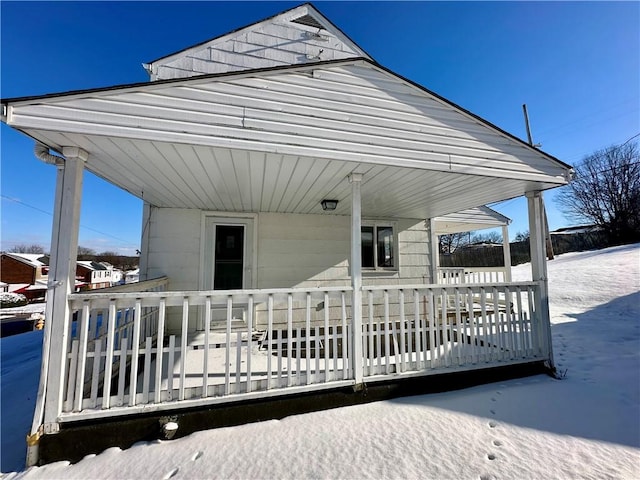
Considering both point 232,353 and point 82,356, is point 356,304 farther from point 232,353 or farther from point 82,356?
point 82,356

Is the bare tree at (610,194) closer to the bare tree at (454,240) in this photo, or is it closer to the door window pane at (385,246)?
the bare tree at (454,240)

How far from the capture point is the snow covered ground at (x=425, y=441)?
6.52 ft

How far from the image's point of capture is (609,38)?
5.56 m

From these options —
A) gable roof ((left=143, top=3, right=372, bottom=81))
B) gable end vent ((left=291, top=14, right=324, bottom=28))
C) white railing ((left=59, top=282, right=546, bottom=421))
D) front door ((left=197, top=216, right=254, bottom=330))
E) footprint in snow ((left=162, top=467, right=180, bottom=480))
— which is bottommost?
footprint in snow ((left=162, top=467, right=180, bottom=480))

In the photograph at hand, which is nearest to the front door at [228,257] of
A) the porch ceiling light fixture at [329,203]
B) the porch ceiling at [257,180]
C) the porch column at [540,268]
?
the porch ceiling at [257,180]

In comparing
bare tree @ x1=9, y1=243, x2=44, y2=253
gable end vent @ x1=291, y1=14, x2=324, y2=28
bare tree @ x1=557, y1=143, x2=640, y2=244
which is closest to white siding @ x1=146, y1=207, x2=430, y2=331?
gable end vent @ x1=291, y1=14, x2=324, y2=28

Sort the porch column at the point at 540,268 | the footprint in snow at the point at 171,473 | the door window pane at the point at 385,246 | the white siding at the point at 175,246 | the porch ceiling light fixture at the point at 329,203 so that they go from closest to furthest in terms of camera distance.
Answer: the footprint in snow at the point at 171,473
the porch column at the point at 540,268
the porch ceiling light fixture at the point at 329,203
the white siding at the point at 175,246
the door window pane at the point at 385,246

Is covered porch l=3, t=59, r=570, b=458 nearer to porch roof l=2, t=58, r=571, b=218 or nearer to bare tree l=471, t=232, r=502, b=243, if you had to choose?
porch roof l=2, t=58, r=571, b=218

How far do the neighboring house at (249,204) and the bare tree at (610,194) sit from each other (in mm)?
21275

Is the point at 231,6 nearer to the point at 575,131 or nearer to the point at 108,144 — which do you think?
the point at 108,144

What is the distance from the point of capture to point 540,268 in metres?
3.75

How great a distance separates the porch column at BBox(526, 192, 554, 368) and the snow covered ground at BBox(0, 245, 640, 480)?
485mm

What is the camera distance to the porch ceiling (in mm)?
2547

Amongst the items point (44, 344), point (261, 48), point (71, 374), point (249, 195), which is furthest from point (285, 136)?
point (261, 48)
